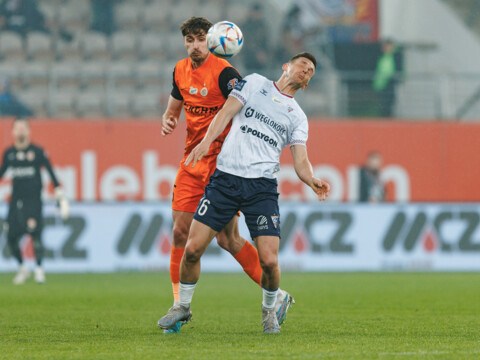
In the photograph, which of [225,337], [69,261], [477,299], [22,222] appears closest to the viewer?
[225,337]

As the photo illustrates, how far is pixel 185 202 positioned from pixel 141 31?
1505cm

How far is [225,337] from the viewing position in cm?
670

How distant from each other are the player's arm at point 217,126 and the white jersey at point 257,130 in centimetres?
7

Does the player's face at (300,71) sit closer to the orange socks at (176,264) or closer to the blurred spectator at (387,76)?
the orange socks at (176,264)

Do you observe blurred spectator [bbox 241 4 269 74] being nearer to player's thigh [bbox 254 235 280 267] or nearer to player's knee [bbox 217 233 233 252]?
player's knee [bbox 217 233 233 252]

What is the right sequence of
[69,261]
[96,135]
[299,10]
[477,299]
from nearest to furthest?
[477,299] < [69,261] < [96,135] < [299,10]

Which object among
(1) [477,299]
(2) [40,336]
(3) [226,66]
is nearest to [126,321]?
(2) [40,336]

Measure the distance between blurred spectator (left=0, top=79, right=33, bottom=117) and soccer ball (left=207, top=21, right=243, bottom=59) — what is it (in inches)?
505

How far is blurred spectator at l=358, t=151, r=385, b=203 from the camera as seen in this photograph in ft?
58.4

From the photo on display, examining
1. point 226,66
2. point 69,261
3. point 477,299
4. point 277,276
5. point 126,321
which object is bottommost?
point 69,261

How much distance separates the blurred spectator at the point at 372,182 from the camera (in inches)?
701

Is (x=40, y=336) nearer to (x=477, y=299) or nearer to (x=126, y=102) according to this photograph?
(x=477, y=299)

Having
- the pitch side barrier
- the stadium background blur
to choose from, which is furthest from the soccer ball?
the pitch side barrier

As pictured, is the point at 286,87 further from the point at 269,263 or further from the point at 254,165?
the point at 269,263
